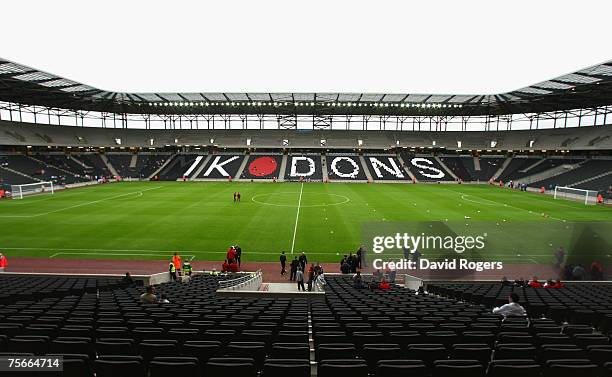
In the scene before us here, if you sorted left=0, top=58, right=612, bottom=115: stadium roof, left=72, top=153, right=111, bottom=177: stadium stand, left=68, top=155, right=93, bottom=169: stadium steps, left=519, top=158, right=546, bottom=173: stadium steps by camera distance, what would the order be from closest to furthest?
left=0, top=58, right=612, bottom=115: stadium roof → left=519, top=158, right=546, bottom=173: stadium steps → left=68, top=155, right=93, bottom=169: stadium steps → left=72, top=153, right=111, bottom=177: stadium stand

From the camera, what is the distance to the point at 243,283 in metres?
16.0

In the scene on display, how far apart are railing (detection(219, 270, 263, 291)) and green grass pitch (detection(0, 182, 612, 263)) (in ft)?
17.9

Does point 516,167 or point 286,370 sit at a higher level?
point 516,167

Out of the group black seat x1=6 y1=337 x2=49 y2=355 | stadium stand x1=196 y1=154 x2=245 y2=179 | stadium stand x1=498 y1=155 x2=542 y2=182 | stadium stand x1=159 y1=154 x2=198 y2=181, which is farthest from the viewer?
stadium stand x1=159 y1=154 x2=198 y2=181

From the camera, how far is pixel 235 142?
83500 mm

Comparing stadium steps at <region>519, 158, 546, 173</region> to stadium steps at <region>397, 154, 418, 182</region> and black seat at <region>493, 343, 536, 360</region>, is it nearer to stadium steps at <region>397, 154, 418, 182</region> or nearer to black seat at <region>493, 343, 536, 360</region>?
stadium steps at <region>397, 154, 418, 182</region>

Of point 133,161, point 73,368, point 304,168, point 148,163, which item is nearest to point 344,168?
point 304,168

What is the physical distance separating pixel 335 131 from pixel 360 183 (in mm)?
22762

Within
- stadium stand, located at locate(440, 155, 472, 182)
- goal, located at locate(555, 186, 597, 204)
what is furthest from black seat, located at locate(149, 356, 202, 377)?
stadium stand, located at locate(440, 155, 472, 182)

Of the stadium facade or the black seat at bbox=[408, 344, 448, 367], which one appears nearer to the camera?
the black seat at bbox=[408, 344, 448, 367]

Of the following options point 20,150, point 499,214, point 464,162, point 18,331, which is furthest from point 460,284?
point 20,150

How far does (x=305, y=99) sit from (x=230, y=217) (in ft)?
123

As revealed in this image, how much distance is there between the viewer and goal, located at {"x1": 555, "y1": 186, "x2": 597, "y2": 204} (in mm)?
45656

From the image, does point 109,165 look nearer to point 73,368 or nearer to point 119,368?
point 73,368
